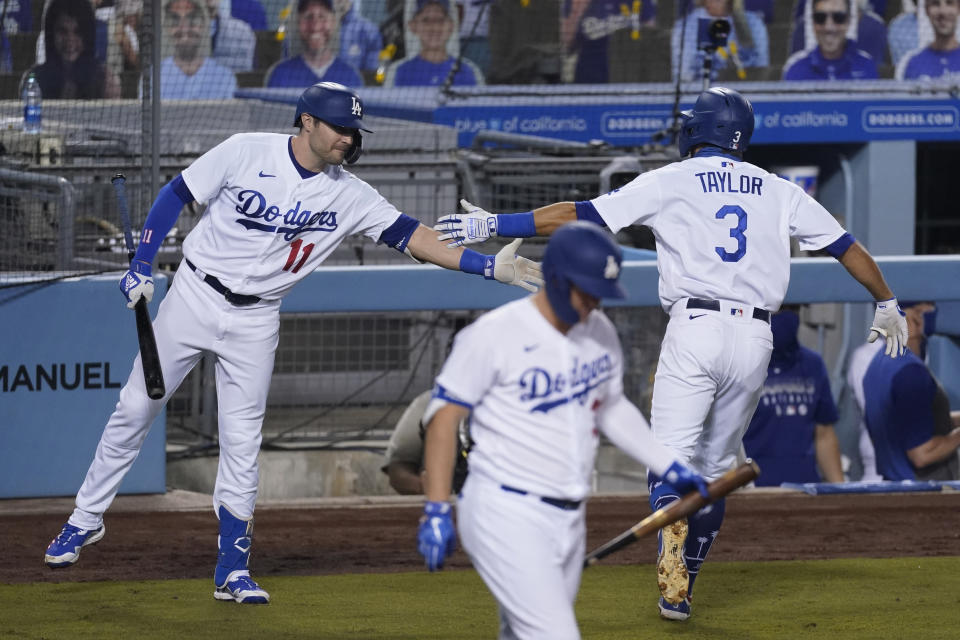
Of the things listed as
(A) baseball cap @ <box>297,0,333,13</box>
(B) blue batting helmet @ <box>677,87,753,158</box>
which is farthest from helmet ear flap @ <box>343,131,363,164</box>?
(A) baseball cap @ <box>297,0,333,13</box>

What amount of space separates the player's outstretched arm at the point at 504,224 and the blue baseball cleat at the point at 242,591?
156 centimetres

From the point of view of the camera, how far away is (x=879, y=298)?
5180 mm

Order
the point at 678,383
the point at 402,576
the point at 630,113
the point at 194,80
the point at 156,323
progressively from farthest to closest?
the point at 194,80
the point at 630,113
the point at 402,576
the point at 156,323
the point at 678,383

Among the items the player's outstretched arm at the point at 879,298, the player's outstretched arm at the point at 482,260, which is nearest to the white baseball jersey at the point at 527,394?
the player's outstretched arm at the point at 482,260

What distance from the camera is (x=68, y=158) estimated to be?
893 centimetres

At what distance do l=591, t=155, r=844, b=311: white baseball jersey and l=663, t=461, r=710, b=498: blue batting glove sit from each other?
4.65ft

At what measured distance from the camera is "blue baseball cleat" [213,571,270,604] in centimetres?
516

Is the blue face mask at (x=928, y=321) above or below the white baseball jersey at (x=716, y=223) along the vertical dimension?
below

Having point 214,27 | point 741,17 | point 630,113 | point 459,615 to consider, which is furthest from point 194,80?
point 459,615

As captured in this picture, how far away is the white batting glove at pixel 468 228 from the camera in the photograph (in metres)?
5.18

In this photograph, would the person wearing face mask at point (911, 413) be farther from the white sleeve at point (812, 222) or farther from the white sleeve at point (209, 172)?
the white sleeve at point (209, 172)

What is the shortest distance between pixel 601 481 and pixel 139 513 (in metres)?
3.44

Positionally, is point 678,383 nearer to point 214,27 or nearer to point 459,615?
point 459,615

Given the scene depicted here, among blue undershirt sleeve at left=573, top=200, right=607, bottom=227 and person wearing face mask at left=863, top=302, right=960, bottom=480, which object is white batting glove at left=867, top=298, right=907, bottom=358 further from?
person wearing face mask at left=863, top=302, right=960, bottom=480
